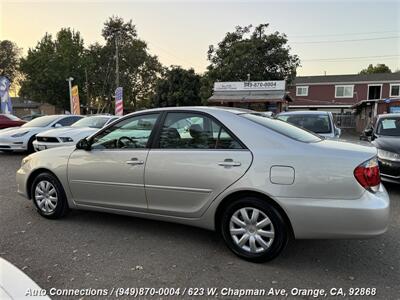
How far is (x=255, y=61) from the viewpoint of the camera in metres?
35.2

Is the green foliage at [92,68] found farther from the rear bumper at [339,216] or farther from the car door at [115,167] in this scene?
the rear bumper at [339,216]

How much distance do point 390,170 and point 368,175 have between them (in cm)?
342

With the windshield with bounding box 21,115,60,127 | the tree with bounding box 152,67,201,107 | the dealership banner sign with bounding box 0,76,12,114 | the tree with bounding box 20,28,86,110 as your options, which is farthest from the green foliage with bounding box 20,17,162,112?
the windshield with bounding box 21,115,60,127

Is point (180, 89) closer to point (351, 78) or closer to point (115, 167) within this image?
point (351, 78)

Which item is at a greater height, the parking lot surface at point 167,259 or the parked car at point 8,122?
the parked car at point 8,122

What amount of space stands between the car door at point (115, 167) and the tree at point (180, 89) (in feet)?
108

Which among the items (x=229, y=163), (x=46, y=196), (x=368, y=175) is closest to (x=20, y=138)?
(x=46, y=196)

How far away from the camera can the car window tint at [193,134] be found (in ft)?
12.0

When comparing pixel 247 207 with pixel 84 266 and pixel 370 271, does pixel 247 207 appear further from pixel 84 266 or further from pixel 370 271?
pixel 84 266

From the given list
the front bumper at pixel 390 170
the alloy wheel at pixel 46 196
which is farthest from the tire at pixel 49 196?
the front bumper at pixel 390 170

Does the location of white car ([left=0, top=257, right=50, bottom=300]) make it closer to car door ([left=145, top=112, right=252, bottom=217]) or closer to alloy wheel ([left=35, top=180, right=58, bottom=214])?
car door ([left=145, top=112, right=252, bottom=217])

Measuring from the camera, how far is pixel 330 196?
314 centimetres

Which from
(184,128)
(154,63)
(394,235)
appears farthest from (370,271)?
(154,63)

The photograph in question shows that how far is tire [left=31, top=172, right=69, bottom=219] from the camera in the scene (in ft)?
15.2
